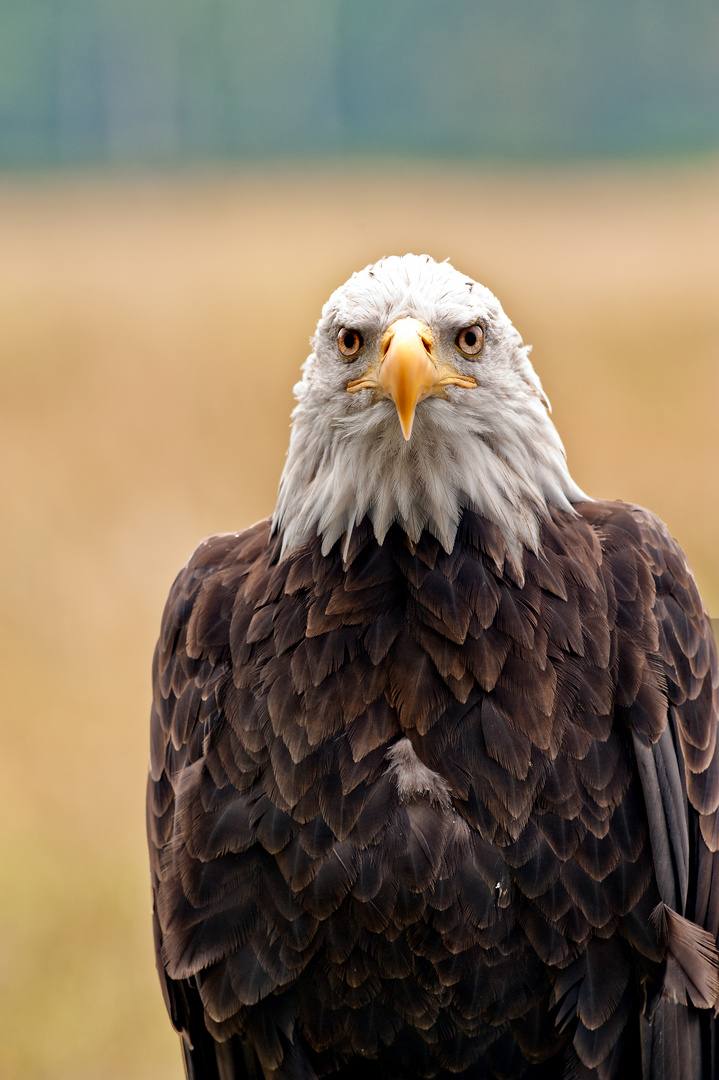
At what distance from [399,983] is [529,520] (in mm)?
1106

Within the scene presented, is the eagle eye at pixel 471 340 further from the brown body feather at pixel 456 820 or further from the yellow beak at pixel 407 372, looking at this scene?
the brown body feather at pixel 456 820

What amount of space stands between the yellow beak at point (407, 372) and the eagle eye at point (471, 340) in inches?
3.7

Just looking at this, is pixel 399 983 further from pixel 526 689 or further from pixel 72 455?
pixel 72 455

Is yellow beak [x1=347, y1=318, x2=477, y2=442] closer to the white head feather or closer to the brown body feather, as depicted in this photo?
the white head feather

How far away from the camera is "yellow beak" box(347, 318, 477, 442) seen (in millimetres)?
2449

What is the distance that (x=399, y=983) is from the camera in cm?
263

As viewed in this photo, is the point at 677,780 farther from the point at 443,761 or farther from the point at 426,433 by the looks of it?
the point at 426,433

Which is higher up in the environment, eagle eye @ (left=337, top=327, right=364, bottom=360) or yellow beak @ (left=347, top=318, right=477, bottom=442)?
eagle eye @ (left=337, top=327, right=364, bottom=360)

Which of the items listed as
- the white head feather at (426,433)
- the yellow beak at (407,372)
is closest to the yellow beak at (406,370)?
the yellow beak at (407,372)

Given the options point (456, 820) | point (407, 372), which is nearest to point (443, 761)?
point (456, 820)

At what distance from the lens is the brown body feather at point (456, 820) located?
2.57 meters

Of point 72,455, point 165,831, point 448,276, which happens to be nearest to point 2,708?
point 72,455

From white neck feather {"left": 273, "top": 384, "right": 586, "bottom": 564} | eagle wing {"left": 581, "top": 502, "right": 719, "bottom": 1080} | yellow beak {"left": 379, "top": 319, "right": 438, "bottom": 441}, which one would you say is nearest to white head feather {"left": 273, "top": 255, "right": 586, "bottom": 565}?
white neck feather {"left": 273, "top": 384, "right": 586, "bottom": 564}

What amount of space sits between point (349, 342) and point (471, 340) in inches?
11.2
